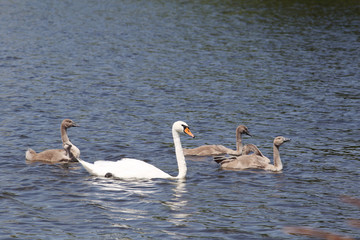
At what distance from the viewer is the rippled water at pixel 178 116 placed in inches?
555

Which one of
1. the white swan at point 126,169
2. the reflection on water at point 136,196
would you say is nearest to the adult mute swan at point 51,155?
the white swan at point 126,169

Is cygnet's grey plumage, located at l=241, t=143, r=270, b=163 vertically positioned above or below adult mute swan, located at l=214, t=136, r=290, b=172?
above

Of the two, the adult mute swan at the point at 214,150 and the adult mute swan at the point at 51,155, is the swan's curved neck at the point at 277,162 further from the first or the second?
the adult mute swan at the point at 51,155

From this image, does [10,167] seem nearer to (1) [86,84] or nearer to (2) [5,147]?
(2) [5,147]

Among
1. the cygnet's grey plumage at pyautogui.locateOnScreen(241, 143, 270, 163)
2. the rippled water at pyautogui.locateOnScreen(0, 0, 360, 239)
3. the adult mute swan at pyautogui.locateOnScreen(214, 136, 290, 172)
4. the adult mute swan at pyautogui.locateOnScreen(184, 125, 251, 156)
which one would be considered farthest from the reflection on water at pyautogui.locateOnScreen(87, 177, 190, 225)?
the adult mute swan at pyautogui.locateOnScreen(184, 125, 251, 156)

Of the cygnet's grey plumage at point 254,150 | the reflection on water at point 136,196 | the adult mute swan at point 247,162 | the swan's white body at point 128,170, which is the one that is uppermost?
the cygnet's grey plumage at point 254,150

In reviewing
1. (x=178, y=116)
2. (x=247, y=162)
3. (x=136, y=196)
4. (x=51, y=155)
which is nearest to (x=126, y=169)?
(x=136, y=196)

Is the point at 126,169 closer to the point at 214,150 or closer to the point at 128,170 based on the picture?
the point at 128,170

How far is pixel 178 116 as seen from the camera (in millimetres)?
24297

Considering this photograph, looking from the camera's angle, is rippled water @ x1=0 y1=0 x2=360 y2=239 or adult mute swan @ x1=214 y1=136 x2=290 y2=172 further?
adult mute swan @ x1=214 y1=136 x2=290 y2=172

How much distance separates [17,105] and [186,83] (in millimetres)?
8123

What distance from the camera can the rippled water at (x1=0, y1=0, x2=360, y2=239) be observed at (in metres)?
14.1

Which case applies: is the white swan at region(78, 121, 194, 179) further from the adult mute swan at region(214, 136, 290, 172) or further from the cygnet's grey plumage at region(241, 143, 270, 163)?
the cygnet's grey plumage at region(241, 143, 270, 163)

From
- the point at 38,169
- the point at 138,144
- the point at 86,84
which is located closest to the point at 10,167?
the point at 38,169
